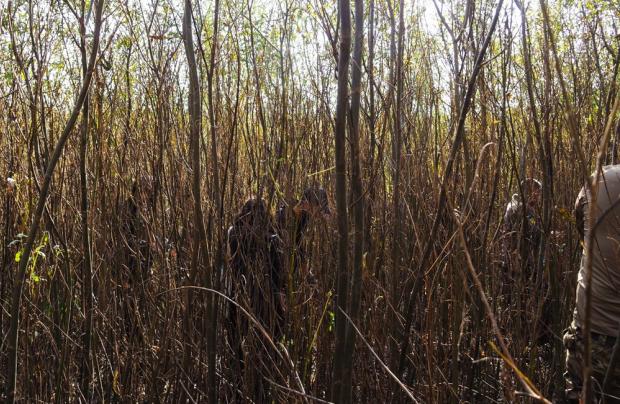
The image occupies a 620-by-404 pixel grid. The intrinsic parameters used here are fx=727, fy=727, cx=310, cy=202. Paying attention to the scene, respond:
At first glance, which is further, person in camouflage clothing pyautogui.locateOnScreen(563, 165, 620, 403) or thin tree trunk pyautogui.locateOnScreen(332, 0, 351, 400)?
person in camouflage clothing pyautogui.locateOnScreen(563, 165, 620, 403)

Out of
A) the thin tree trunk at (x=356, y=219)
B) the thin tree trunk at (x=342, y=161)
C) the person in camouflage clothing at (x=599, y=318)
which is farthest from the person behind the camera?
the person in camouflage clothing at (x=599, y=318)

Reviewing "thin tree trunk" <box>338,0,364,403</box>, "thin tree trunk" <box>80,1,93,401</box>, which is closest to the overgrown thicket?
"thin tree trunk" <box>80,1,93,401</box>

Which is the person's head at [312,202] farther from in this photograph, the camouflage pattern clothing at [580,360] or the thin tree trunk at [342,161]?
the camouflage pattern clothing at [580,360]

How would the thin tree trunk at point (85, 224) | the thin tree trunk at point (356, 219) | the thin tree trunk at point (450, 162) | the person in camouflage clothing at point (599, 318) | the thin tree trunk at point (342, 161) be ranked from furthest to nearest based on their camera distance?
the person in camouflage clothing at point (599, 318), the thin tree trunk at point (85, 224), the thin tree trunk at point (450, 162), the thin tree trunk at point (356, 219), the thin tree trunk at point (342, 161)

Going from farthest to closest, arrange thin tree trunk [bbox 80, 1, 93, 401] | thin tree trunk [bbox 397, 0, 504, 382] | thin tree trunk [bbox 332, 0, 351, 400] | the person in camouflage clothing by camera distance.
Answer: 1. the person in camouflage clothing
2. thin tree trunk [bbox 80, 1, 93, 401]
3. thin tree trunk [bbox 397, 0, 504, 382]
4. thin tree trunk [bbox 332, 0, 351, 400]

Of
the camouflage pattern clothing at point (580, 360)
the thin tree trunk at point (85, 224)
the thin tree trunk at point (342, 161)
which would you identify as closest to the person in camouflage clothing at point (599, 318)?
the camouflage pattern clothing at point (580, 360)

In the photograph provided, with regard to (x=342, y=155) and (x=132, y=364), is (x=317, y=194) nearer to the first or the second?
(x=132, y=364)

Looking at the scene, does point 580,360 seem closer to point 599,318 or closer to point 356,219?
point 599,318

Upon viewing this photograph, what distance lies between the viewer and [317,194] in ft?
9.48

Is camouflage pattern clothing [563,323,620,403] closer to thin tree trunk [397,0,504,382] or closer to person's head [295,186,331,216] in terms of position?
thin tree trunk [397,0,504,382]

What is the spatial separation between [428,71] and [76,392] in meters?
2.09

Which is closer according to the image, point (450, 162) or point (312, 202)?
point (450, 162)

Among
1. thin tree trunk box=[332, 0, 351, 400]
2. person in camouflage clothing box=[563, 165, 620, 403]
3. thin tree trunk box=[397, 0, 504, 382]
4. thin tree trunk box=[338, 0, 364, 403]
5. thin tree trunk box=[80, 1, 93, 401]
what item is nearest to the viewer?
thin tree trunk box=[332, 0, 351, 400]

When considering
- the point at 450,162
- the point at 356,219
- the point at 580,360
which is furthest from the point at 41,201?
the point at 580,360
